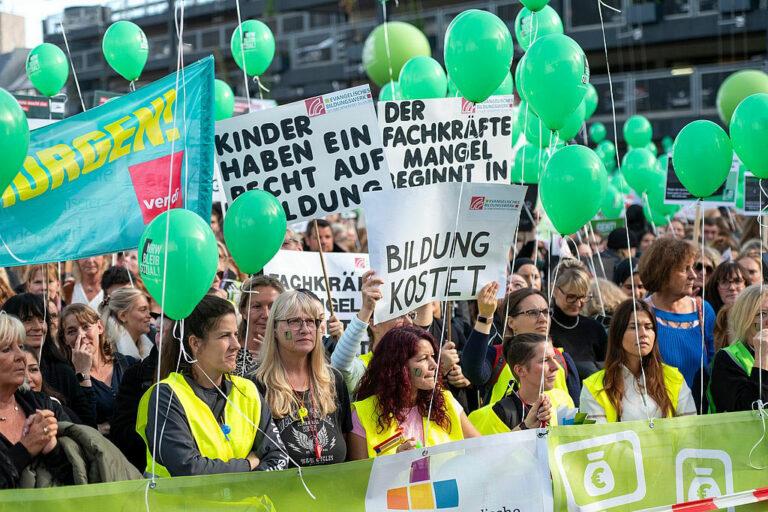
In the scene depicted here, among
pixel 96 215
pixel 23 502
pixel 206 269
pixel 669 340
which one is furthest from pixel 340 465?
pixel 669 340

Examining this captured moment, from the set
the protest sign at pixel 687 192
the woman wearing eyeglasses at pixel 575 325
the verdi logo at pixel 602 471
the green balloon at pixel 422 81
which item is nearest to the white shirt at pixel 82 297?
the green balloon at pixel 422 81

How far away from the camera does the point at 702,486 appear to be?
15.9 feet

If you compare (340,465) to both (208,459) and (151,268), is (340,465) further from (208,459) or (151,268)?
(151,268)

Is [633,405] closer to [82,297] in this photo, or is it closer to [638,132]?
[82,297]

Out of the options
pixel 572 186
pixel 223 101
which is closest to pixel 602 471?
pixel 572 186

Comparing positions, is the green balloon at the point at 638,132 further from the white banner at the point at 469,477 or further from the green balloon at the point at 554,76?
the white banner at the point at 469,477

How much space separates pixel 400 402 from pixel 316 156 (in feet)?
A: 7.13

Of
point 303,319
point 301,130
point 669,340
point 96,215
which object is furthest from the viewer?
point 301,130

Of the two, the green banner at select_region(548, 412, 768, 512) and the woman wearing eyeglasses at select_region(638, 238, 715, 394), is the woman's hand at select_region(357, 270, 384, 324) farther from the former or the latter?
the woman wearing eyeglasses at select_region(638, 238, 715, 394)

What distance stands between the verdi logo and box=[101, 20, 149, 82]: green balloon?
210 inches

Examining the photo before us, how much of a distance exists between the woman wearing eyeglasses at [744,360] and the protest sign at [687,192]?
17.0ft

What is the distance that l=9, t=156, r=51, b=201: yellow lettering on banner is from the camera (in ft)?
17.4

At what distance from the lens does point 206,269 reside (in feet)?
13.7

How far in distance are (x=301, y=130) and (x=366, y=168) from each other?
0.44m
